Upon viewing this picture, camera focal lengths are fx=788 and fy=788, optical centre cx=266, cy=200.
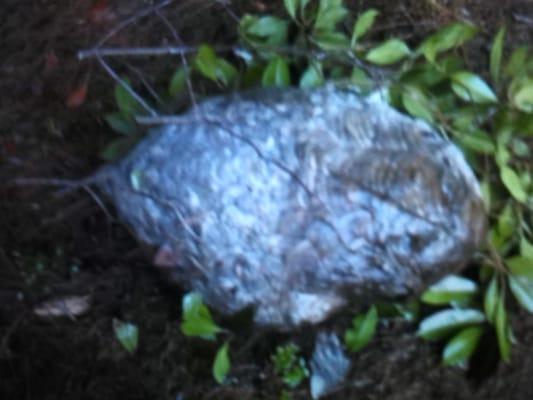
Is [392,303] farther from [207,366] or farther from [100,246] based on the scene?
[100,246]

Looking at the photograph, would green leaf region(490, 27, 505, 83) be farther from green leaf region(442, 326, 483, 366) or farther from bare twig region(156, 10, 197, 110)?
bare twig region(156, 10, 197, 110)

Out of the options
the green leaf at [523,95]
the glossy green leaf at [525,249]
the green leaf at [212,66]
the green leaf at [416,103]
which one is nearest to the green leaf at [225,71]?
the green leaf at [212,66]

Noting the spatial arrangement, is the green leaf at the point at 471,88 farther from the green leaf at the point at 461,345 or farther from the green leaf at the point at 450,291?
the green leaf at the point at 461,345

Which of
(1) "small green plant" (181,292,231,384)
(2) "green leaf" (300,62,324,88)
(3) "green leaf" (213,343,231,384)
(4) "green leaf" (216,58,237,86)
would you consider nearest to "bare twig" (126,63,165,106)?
(4) "green leaf" (216,58,237,86)

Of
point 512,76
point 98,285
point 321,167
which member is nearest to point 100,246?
point 98,285

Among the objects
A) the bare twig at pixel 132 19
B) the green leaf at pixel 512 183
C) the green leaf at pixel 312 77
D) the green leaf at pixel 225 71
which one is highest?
the bare twig at pixel 132 19

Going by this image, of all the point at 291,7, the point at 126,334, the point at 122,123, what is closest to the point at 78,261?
the point at 126,334
